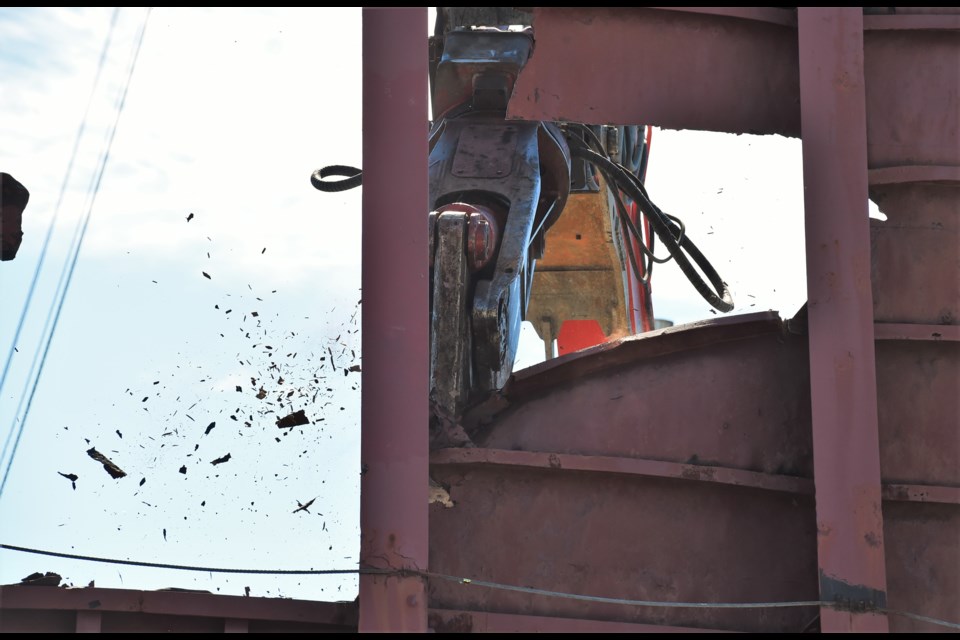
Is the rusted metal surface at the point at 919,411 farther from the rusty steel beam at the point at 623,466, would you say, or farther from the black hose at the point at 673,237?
the black hose at the point at 673,237

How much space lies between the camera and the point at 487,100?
214 inches

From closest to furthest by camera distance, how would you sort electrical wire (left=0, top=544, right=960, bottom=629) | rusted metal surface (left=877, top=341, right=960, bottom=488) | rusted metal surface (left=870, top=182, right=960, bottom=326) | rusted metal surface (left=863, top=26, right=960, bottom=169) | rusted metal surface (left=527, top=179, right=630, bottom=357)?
electrical wire (left=0, top=544, right=960, bottom=629), rusted metal surface (left=877, top=341, right=960, bottom=488), rusted metal surface (left=870, top=182, right=960, bottom=326), rusted metal surface (left=863, top=26, right=960, bottom=169), rusted metal surface (left=527, top=179, right=630, bottom=357)

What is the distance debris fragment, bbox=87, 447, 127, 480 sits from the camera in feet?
16.9

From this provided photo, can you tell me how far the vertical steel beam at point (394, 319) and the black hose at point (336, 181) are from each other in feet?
5.74

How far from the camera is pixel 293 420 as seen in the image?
5.16 meters

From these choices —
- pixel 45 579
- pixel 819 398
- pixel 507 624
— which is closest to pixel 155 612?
pixel 45 579

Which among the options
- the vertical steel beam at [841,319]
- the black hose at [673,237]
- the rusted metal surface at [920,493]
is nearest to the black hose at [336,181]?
the black hose at [673,237]

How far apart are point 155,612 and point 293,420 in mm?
1159

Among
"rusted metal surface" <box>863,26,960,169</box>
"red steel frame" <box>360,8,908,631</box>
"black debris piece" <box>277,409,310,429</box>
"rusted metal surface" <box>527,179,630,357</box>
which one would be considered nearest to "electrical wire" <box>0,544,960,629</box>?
"red steel frame" <box>360,8,908,631</box>

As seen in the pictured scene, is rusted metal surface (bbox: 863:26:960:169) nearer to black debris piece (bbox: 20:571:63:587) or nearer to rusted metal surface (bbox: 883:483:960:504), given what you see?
rusted metal surface (bbox: 883:483:960:504)

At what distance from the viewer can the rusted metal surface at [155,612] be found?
13.7 feet

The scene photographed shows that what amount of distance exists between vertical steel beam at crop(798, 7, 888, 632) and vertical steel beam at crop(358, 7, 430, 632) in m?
1.54

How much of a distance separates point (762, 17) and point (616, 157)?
242 cm

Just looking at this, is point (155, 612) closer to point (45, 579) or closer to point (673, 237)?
point (45, 579)
